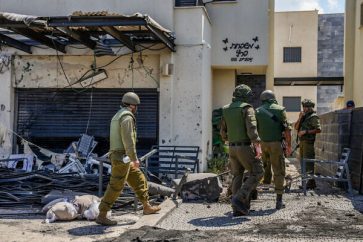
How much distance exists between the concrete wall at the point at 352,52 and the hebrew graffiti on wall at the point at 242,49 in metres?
5.00

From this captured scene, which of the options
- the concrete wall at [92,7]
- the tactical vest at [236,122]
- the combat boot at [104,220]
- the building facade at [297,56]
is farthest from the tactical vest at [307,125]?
the building facade at [297,56]

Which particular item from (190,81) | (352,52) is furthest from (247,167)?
(352,52)

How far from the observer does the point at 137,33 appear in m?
12.3

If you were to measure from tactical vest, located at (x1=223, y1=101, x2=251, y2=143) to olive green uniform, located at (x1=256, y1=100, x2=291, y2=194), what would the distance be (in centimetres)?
93

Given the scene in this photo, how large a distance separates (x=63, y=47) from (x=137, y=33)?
2306mm

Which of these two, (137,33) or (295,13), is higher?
(295,13)

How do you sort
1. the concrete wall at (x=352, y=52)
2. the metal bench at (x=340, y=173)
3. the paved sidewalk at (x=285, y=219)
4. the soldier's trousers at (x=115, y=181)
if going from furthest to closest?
1. the concrete wall at (x=352, y=52)
2. the metal bench at (x=340, y=173)
3. the soldier's trousers at (x=115, y=181)
4. the paved sidewalk at (x=285, y=219)

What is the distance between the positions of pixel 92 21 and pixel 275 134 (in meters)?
4.32

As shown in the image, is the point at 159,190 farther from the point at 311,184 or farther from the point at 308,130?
the point at 311,184

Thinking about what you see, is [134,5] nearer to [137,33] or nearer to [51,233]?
[137,33]

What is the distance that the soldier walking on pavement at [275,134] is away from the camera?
9.20 m

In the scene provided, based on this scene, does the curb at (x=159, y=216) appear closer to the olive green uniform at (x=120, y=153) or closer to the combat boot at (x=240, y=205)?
the olive green uniform at (x=120, y=153)

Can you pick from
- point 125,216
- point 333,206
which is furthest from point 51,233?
point 333,206

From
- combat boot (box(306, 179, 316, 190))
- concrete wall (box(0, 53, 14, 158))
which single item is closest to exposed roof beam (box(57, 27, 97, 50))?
concrete wall (box(0, 53, 14, 158))
